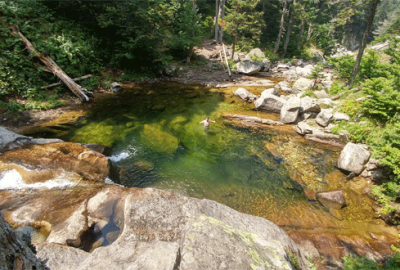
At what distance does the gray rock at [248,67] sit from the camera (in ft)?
71.8

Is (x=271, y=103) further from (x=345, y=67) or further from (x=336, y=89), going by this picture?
(x=345, y=67)

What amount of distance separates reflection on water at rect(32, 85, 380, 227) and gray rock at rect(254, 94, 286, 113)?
1.00 meters

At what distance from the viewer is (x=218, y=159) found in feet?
30.5

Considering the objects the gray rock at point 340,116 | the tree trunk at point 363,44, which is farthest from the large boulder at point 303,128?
the tree trunk at point 363,44

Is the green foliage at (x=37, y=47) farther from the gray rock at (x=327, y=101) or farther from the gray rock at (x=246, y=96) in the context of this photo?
the gray rock at (x=327, y=101)

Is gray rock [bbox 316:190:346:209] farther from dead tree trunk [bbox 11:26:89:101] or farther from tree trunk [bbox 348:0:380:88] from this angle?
dead tree trunk [bbox 11:26:89:101]

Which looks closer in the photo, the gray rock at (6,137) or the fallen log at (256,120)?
the gray rock at (6,137)

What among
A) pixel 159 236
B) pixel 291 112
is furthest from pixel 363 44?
pixel 159 236

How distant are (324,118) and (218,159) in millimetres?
7229

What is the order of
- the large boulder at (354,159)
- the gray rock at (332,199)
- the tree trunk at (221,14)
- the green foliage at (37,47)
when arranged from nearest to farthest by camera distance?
the gray rock at (332,199), the large boulder at (354,159), the green foliage at (37,47), the tree trunk at (221,14)

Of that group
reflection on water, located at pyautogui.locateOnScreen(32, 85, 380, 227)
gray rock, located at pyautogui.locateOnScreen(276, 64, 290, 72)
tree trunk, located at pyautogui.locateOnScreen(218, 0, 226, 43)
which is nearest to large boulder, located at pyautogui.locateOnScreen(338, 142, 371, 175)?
reflection on water, located at pyautogui.locateOnScreen(32, 85, 380, 227)

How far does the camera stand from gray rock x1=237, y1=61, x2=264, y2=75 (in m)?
21.9

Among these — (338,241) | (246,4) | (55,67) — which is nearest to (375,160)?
(338,241)

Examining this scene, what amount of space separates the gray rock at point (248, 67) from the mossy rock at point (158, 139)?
582 inches
